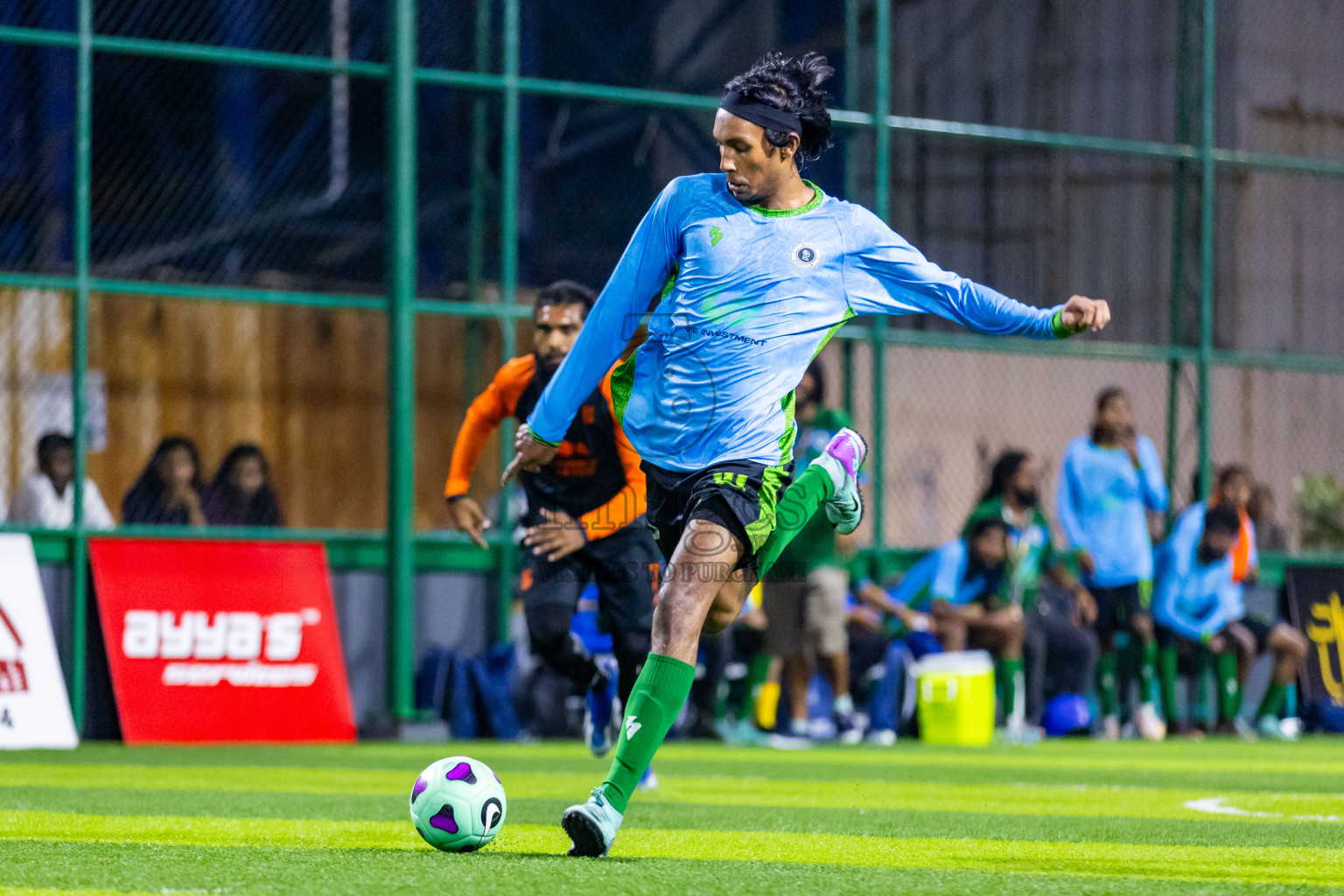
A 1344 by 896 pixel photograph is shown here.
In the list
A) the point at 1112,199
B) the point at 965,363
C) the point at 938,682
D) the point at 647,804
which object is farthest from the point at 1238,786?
the point at 1112,199

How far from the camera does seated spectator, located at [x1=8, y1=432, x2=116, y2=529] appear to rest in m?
12.7

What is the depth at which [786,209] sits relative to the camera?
19.3 feet

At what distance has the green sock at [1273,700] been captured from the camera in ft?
47.9

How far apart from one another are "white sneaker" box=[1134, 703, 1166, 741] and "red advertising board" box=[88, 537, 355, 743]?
5.52 m

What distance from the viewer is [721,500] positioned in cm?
553

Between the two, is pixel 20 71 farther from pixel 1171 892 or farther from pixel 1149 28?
pixel 1171 892

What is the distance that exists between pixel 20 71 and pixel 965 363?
8.13 meters

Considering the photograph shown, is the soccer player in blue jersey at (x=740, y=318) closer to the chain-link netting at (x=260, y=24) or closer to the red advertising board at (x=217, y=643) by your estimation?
the red advertising board at (x=217, y=643)

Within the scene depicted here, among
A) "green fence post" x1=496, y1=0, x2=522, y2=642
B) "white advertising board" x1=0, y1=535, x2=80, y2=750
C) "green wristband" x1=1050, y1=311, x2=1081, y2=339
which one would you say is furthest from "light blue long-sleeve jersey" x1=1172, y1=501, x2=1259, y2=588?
"green wristband" x1=1050, y1=311, x2=1081, y2=339

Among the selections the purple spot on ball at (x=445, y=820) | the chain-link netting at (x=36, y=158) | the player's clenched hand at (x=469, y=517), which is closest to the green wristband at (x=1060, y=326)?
the purple spot on ball at (x=445, y=820)

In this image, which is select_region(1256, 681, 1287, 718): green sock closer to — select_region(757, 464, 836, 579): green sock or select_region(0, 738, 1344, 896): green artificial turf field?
select_region(0, 738, 1344, 896): green artificial turf field

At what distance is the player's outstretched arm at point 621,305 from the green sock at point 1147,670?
366 inches

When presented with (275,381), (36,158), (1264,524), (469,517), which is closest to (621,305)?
(469,517)

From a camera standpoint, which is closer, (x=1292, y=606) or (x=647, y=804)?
(x=647, y=804)
